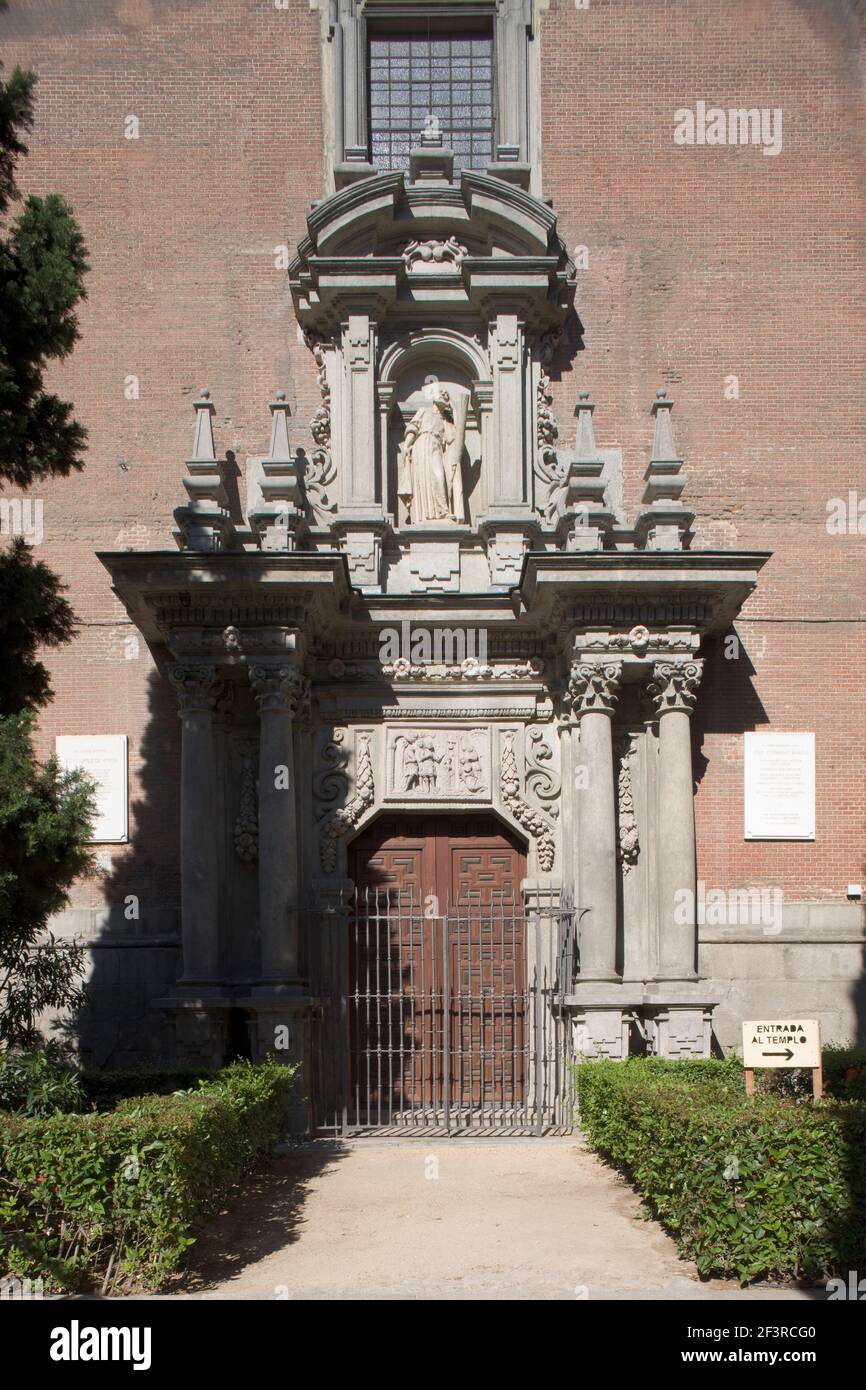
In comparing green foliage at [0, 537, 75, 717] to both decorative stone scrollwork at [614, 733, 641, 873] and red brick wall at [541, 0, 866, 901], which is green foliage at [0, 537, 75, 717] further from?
red brick wall at [541, 0, 866, 901]

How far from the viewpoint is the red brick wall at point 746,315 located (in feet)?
54.8

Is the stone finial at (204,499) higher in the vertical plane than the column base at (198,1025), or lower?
higher

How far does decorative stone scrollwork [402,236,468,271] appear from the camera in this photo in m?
17.2

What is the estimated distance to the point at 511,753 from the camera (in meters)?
16.5

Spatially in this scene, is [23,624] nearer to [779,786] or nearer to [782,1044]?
[782,1044]

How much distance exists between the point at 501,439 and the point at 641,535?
2.02m

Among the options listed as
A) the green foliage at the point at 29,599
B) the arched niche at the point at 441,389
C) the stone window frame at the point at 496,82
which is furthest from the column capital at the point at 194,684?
the stone window frame at the point at 496,82

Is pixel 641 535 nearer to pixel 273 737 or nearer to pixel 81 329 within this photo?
pixel 273 737

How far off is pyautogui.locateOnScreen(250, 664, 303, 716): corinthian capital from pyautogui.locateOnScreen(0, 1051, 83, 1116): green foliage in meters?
5.72

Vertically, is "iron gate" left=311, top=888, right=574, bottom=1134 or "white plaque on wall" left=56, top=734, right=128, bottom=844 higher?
"white plaque on wall" left=56, top=734, right=128, bottom=844

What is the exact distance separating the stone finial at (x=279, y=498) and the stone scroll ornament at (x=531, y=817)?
3.52 meters

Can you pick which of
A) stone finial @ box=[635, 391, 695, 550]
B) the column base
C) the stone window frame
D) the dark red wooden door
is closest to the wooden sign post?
the dark red wooden door

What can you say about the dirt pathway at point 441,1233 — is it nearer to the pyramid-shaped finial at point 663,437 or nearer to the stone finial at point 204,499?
the stone finial at point 204,499

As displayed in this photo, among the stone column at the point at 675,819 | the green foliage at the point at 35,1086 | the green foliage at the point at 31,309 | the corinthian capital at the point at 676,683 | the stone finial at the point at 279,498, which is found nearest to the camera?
the green foliage at the point at 35,1086
